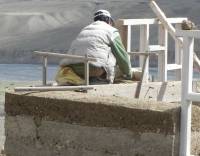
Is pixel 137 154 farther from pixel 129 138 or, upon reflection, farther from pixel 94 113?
pixel 94 113

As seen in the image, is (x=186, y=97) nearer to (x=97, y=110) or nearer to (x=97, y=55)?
(x=97, y=110)

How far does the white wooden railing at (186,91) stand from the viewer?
612cm

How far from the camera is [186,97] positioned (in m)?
6.12

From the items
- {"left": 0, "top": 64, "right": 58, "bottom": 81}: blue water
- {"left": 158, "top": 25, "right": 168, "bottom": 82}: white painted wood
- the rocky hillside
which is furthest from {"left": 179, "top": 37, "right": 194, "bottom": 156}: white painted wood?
the rocky hillside

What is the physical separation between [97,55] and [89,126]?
1373 millimetres

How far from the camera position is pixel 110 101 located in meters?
6.61

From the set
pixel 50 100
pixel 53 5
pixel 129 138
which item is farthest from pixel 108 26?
pixel 53 5

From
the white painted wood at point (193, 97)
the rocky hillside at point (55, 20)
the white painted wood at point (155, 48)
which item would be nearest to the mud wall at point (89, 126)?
the white painted wood at point (193, 97)

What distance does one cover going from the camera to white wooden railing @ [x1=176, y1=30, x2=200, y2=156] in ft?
20.1

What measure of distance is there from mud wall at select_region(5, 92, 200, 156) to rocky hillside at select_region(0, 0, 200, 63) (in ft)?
177

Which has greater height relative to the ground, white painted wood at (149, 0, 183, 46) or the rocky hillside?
the rocky hillside

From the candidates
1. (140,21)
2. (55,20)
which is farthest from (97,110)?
(55,20)

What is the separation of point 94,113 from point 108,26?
1.83 metres

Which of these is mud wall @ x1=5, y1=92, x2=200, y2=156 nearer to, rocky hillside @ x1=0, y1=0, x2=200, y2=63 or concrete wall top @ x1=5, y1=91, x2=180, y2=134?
concrete wall top @ x1=5, y1=91, x2=180, y2=134
